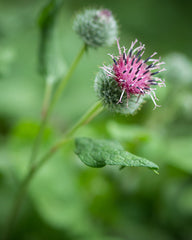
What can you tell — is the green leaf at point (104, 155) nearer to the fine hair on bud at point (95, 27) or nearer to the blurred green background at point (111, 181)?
the blurred green background at point (111, 181)

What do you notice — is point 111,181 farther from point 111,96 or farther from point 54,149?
point 111,96

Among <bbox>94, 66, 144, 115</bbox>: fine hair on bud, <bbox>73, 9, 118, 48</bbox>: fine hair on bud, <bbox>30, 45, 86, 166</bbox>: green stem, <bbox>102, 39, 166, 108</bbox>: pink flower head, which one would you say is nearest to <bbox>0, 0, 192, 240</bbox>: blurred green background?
<bbox>30, 45, 86, 166</bbox>: green stem

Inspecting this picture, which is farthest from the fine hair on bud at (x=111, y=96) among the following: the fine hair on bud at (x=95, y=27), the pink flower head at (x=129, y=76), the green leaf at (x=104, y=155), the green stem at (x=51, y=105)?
the fine hair on bud at (x=95, y=27)

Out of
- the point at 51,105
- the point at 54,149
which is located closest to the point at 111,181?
the point at 54,149

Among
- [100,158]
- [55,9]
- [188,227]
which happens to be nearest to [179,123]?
[188,227]

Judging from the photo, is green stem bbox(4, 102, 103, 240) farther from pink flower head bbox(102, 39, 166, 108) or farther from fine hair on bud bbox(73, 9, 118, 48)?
fine hair on bud bbox(73, 9, 118, 48)

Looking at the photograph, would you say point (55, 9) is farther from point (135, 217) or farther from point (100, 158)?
point (135, 217)
